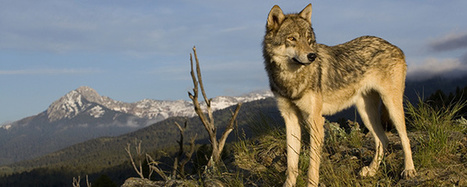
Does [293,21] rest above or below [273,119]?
above

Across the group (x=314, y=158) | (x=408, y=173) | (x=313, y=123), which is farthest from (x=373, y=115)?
(x=314, y=158)

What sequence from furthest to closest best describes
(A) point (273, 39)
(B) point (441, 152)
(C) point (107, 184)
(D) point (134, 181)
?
1. (C) point (107, 184)
2. (D) point (134, 181)
3. (B) point (441, 152)
4. (A) point (273, 39)

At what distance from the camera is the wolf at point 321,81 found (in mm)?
6344

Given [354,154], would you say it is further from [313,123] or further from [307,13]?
[307,13]

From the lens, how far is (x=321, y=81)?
6.83 metres

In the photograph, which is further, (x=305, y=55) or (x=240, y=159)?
(x=240, y=159)

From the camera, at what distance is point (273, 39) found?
6.46m

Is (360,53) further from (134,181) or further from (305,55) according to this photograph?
(134,181)

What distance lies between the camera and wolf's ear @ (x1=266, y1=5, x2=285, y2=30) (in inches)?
256

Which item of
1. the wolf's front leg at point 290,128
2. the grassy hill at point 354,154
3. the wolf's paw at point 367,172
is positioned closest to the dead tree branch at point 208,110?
the grassy hill at point 354,154

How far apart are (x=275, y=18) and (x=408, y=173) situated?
3.25m

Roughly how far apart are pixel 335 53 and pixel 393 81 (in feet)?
3.80

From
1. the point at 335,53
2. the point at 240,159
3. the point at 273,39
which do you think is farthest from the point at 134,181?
the point at 335,53

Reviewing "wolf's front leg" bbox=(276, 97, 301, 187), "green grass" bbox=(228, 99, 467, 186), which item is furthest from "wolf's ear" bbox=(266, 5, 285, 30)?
"green grass" bbox=(228, 99, 467, 186)
